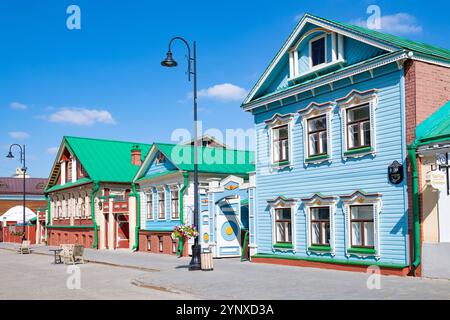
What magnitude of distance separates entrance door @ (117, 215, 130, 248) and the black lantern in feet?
78.5

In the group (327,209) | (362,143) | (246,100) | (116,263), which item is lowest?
(116,263)

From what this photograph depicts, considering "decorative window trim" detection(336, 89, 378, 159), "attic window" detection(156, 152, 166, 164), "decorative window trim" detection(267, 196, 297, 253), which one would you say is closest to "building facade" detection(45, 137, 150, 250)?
"attic window" detection(156, 152, 166, 164)

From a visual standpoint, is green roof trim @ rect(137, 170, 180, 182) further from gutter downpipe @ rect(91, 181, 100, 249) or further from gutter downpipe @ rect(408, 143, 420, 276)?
gutter downpipe @ rect(408, 143, 420, 276)

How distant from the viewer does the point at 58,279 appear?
18.4 metres

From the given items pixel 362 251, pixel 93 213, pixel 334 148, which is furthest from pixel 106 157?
pixel 362 251

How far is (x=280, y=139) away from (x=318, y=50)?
384cm

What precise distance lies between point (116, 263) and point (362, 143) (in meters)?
12.6

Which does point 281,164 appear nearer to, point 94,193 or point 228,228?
point 228,228

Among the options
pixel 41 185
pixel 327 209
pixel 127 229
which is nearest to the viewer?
pixel 327 209

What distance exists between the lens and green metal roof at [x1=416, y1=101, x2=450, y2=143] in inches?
602

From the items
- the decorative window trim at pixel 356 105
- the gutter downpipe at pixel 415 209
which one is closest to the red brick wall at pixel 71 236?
the decorative window trim at pixel 356 105

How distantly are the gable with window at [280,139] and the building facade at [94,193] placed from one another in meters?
15.0

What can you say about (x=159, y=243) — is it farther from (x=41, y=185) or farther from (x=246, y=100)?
(x=41, y=185)
